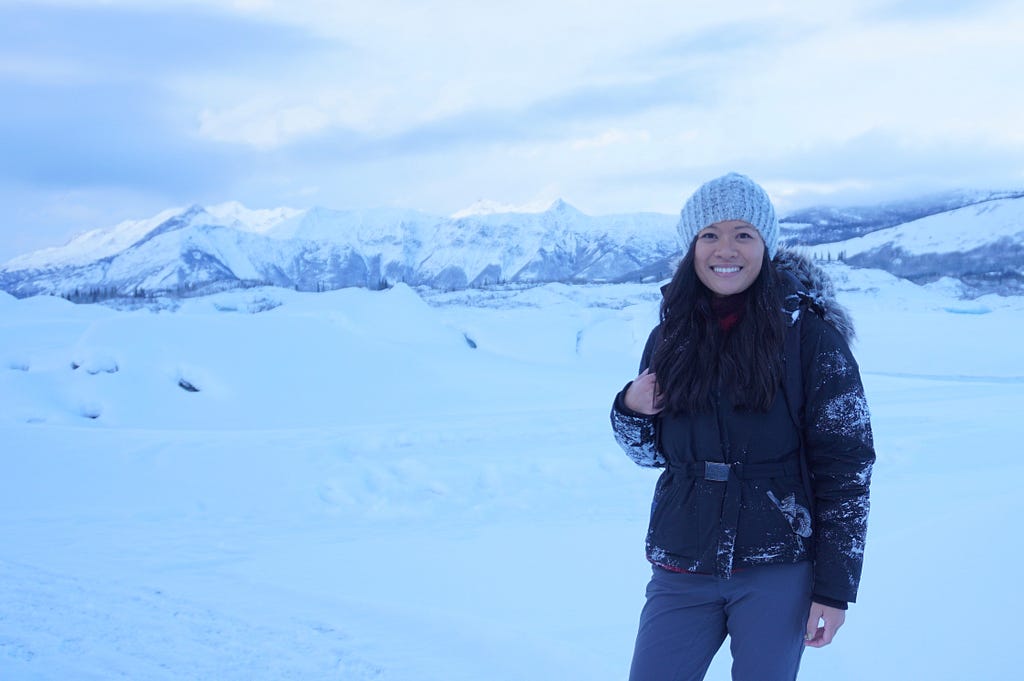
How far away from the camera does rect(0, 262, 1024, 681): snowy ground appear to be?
12.9ft

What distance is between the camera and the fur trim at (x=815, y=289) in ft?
7.06

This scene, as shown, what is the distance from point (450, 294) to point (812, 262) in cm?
7054

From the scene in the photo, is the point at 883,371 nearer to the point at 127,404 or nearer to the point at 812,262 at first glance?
the point at 127,404

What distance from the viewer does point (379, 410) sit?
14156mm

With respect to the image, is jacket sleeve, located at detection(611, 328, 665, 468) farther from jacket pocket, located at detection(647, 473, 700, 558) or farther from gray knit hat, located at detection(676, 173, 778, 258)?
gray knit hat, located at detection(676, 173, 778, 258)

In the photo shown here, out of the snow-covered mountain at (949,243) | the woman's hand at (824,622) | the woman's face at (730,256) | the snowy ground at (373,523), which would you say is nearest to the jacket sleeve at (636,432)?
the woman's face at (730,256)

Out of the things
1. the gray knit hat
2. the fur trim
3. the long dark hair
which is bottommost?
the long dark hair

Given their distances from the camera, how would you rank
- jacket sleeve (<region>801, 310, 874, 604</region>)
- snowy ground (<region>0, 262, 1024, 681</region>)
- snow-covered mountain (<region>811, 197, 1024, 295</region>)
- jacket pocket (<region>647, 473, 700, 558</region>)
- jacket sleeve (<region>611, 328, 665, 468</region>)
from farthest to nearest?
snow-covered mountain (<region>811, 197, 1024, 295</region>) < snowy ground (<region>0, 262, 1024, 681</region>) < jacket sleeve (<region>611, 328, 665, 468</region>) < jacket pocket (<region>647, 473, 700, 558</region>) < jacket sleeve (<region>801, 310, 874, 604</region>)

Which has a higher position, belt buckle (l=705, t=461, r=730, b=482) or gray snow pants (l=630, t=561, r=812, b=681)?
belt buckle (l=705, t=461, r=730, b=482)

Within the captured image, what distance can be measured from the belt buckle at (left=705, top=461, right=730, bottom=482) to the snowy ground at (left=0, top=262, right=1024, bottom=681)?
86cm

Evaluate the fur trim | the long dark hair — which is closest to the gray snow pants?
the long dark hair

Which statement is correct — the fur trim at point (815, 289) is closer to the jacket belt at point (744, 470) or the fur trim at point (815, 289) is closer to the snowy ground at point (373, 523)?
the jacket belt at point (744, 470)

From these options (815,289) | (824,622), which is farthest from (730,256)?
(824,622)

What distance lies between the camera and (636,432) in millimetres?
2266
